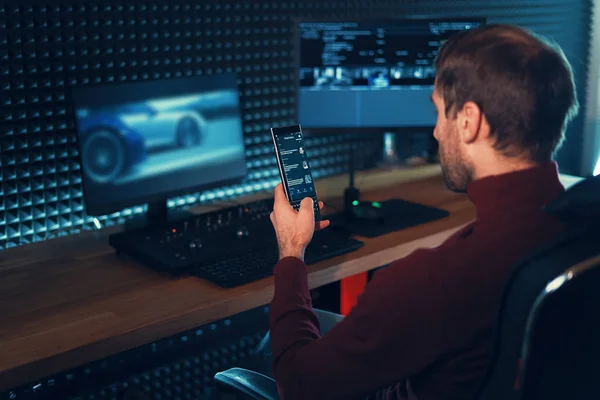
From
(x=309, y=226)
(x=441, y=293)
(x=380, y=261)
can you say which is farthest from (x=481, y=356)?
(x=380, y=261)

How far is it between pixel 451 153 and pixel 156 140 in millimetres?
925

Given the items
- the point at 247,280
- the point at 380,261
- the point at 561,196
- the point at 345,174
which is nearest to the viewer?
the point at 561,196

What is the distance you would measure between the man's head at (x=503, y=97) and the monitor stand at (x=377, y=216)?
2.62 ft

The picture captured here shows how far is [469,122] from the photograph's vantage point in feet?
3.89

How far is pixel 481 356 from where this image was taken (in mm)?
1127

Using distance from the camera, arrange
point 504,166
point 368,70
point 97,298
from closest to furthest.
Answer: point 504,166
point 97,298
point 368,70

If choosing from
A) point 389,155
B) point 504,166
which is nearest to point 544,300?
point 504,166

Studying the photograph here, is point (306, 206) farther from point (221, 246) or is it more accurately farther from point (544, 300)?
point (544, 300)

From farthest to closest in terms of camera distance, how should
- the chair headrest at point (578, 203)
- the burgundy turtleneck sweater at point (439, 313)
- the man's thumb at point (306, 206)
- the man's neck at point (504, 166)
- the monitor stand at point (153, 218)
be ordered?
the monitor stand at point (153, 218), the man's thumb at point (306, 206), the man's neck at point (504, 166), the burgundy turtleneck sweater at point (439, 313), the chair headrest at point (578, 203)

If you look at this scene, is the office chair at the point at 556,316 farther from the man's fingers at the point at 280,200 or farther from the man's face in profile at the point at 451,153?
the man's fingers at the point at 280,200

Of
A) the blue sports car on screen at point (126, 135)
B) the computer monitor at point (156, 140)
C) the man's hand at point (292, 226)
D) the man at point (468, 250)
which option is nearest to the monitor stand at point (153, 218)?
the computer monitor at point (156, 140)

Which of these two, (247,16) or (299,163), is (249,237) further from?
(247,16)

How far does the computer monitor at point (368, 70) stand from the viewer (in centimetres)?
223

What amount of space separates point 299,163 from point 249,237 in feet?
0.92
